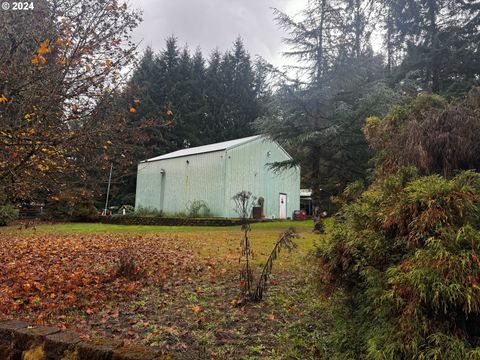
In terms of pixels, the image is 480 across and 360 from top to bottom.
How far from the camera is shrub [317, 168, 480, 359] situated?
1896mm

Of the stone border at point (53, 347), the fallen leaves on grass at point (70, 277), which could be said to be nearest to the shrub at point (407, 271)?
the stone border at point (53, 347)

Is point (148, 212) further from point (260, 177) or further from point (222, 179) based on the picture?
point (260, 177)

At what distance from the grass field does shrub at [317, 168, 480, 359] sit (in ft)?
1.50

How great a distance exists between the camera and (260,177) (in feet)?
73.5

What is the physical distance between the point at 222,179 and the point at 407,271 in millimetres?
18128

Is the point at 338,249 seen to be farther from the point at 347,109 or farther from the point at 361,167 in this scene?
the point at 361,167

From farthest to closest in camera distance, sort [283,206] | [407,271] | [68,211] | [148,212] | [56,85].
→ 1. [283,206]
2. [148,212]
3. [68,211]
4. [56,85]
5. [407,271]

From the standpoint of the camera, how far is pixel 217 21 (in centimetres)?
1535

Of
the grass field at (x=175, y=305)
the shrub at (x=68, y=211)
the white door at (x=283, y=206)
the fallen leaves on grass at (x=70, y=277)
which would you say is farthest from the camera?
the white door at (x=283, y=206)

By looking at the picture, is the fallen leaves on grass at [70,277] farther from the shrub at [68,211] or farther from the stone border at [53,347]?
the shrub at [68,211]

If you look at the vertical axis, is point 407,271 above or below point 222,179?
below

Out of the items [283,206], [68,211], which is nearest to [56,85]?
[68,211]

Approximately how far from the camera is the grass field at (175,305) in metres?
2.98

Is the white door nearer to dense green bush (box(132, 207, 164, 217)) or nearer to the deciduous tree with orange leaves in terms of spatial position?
dense green bush (box(132, 207, 164, 217))
